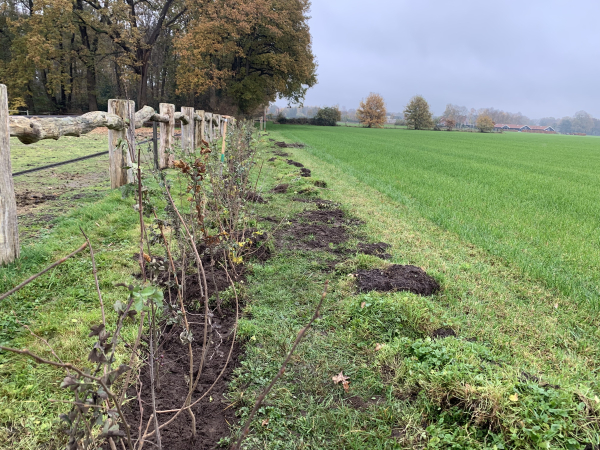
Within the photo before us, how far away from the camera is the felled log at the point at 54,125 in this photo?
364 centimetres

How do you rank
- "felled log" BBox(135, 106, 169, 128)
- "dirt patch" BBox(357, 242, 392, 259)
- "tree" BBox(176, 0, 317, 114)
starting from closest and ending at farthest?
"dirt patch" BBox(357, 242, 392, 259), "felled log" BBox(135, 106, 169, 128), "tree" BBox(176, 0, 317, 114)

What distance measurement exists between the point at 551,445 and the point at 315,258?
9.92 feet

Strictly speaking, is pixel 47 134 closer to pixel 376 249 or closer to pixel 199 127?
pixel 376 249

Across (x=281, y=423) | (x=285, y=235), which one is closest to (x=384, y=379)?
(x=281, y=423)

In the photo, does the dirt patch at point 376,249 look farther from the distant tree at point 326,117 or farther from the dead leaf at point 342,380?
the distant tree at point 326,117

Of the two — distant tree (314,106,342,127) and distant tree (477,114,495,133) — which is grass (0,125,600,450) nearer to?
distant tree (314,106,342,127)

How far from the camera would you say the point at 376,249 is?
15.9 feet

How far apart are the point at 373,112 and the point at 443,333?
9160 cm

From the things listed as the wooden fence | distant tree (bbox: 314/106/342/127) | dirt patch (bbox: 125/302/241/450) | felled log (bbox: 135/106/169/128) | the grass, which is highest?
distant tree (bbox: 314/106/342/127)

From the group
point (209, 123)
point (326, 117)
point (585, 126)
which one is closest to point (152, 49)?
point (209, 123)

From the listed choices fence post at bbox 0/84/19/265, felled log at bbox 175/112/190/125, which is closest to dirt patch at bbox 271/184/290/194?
felled log at bbox 175/112/190/125

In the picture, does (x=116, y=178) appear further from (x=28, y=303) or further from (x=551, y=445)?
(x=551, y=445)

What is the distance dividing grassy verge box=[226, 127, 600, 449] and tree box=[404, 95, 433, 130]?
→ 91252mm

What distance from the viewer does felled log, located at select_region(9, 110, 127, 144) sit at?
11.9 feet
